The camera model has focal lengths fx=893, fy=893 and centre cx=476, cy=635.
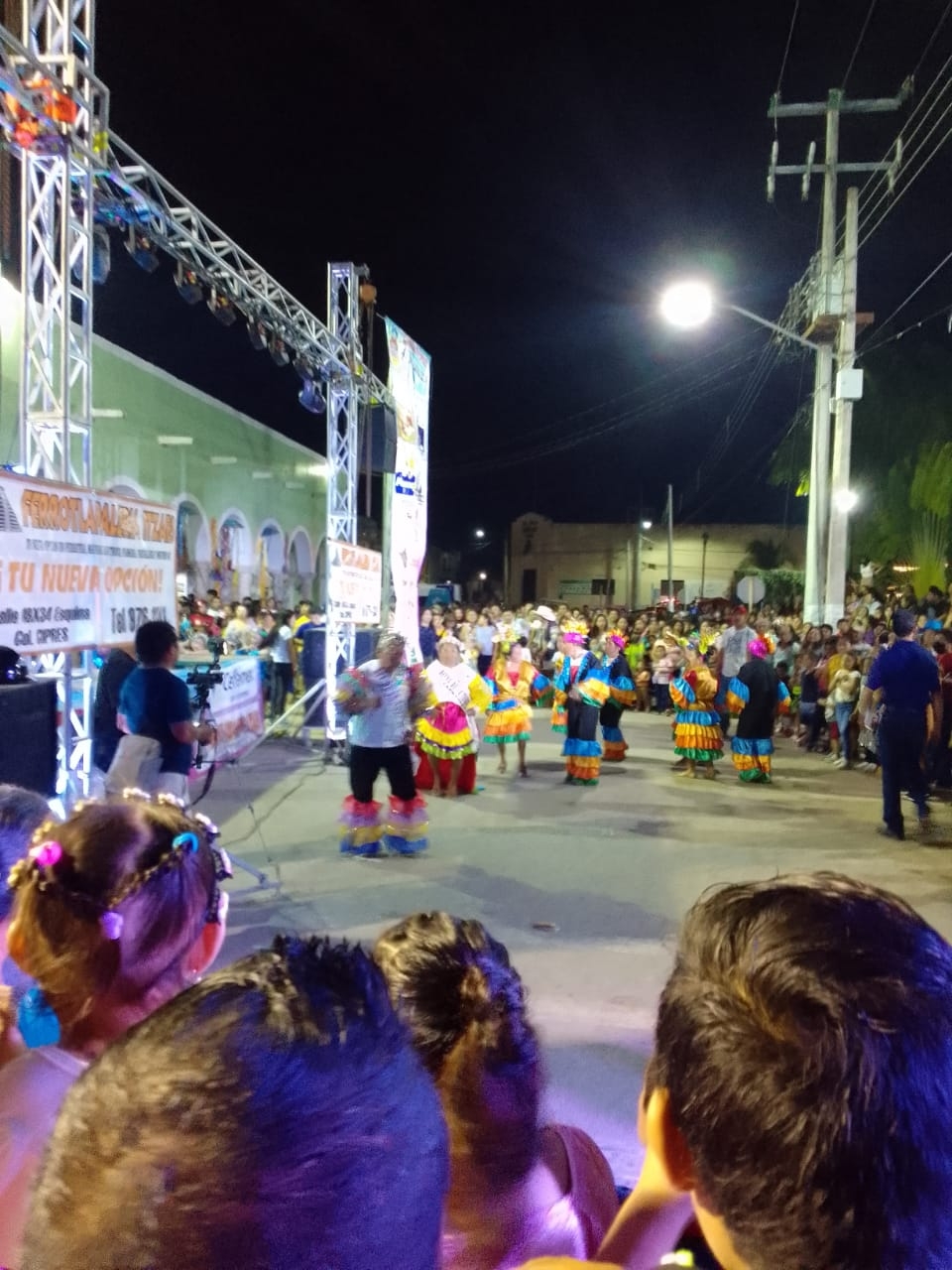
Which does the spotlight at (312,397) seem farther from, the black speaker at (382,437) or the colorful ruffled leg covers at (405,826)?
the colorful ruffled leg covers at (405,826)

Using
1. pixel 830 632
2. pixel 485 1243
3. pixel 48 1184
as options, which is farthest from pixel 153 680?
pixel 830 632

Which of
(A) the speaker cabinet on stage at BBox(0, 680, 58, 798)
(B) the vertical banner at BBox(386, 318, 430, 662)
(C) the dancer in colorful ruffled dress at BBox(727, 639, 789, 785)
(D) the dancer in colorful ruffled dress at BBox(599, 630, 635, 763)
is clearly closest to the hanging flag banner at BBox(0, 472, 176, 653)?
(A) the speaker cabinet on stage at BBox(0, 680, 58, 798)

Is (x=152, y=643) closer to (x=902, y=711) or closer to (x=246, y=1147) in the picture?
(x=246, y=1147)

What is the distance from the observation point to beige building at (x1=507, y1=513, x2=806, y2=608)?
60750mm

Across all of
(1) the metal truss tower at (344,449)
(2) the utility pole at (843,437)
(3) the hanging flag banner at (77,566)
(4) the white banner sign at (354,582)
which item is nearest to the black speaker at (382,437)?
(1) the metal truss tower at (344,449)

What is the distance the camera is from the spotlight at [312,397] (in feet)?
35.5

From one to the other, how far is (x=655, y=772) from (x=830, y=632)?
432 cm

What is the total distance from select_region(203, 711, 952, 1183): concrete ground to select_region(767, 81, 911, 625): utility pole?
225 inches

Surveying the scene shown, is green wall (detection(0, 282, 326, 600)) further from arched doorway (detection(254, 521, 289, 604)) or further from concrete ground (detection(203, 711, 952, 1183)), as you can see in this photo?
concrete ground (detection(203, 711, 952, 1183))

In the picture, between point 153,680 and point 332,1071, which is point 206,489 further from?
point 332,1071

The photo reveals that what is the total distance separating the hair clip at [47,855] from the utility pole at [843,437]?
14199mm

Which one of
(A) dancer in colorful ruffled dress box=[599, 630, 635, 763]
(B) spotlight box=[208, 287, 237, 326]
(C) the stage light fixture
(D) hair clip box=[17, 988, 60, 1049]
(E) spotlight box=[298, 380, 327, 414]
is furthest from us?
(E) spotlight box=[298, 380, 327, 414]

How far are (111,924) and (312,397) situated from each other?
10.2 m

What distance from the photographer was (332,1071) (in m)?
0.74
